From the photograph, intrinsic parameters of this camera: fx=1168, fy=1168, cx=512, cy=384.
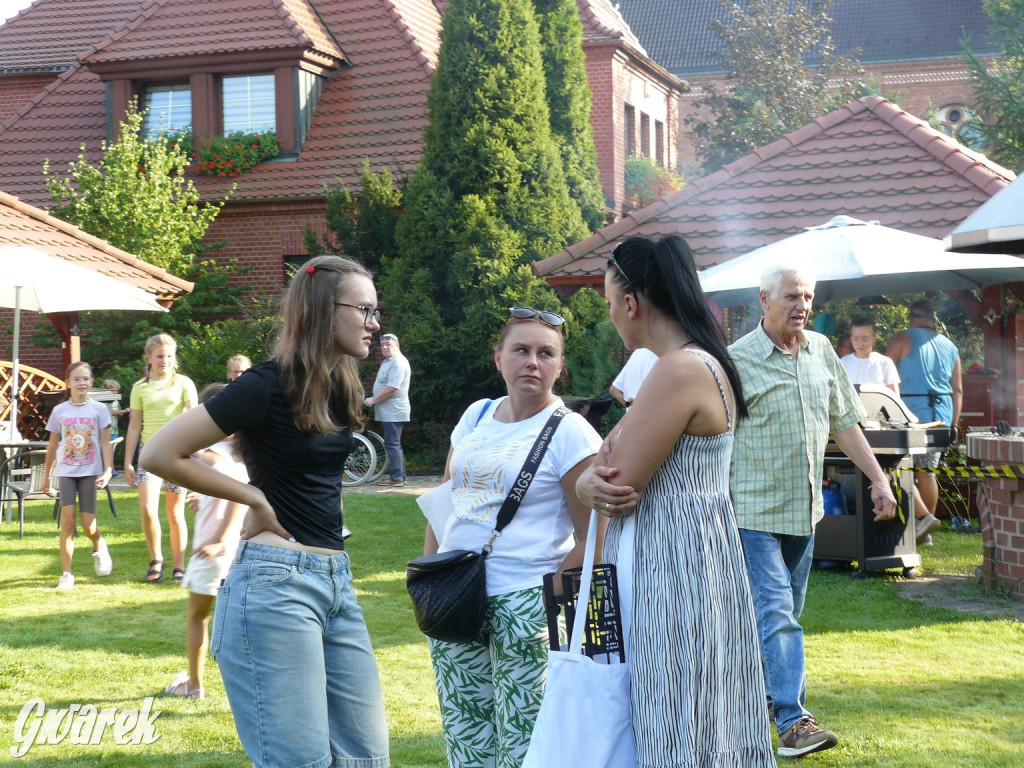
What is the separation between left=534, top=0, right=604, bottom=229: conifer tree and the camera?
805 inches

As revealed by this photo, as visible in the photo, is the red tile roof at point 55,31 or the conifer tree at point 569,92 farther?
the red tile roof at point 55,31

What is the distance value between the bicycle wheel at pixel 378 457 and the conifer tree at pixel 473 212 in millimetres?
826

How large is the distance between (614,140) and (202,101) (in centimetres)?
984

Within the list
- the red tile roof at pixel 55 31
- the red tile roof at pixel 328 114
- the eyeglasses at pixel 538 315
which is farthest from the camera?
the red tile roof at pixel 55 31

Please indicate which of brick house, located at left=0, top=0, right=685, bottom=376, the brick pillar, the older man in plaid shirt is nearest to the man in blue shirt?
the brick pillar

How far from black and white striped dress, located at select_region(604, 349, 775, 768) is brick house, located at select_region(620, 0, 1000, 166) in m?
43.7

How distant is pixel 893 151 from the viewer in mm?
13570

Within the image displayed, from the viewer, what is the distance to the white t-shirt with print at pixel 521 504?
3.61 metres

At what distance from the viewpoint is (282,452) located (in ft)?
10.5

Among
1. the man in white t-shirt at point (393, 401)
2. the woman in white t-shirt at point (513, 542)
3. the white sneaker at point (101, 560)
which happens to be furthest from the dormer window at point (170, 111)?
the woman in white t-shirt at point (513, 542)

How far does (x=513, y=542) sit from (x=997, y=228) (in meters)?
5.46

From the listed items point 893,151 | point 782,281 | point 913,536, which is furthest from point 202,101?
point 782,281

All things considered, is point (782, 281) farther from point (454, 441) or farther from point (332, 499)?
point (332, 499)

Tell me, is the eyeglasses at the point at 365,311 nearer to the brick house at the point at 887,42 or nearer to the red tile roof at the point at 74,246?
the red tile roof at the point at 74,246
